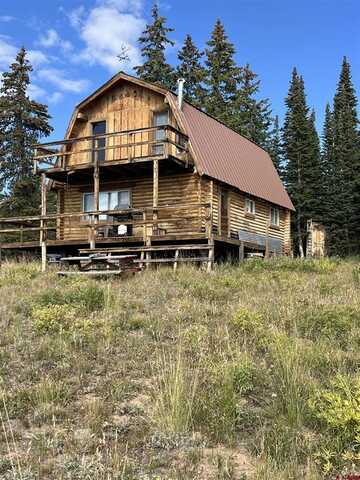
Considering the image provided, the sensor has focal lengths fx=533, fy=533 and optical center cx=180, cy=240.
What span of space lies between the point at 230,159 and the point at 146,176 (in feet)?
13.2

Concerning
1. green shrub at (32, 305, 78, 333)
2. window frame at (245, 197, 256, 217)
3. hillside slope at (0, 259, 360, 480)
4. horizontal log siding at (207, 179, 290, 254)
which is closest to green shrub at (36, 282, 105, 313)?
hillside slope at (0, 259, 360, 480)

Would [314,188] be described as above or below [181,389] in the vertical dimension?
above

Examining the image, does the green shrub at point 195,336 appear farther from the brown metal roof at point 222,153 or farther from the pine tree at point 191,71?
the pine tree at point 191,71

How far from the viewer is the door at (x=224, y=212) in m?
22.6

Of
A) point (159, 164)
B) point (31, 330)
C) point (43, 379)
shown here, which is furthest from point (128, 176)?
point (43, 379)

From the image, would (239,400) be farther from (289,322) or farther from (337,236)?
(337,236)

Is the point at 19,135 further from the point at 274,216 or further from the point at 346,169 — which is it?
the point at 346,169

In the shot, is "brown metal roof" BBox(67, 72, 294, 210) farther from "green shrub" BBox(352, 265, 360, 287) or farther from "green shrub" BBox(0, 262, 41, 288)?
"green shrub" BBox(352, 265, 360, 287)

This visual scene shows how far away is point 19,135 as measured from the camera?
35594 mm

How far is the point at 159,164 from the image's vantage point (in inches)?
820

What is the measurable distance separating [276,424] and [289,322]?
3.56 m

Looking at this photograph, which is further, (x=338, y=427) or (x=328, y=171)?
(x=328, y=171)

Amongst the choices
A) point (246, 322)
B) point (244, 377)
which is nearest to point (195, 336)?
point (246, 322)

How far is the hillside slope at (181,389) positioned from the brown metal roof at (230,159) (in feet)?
39.7
